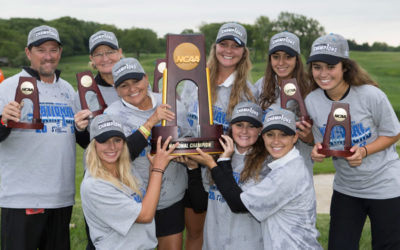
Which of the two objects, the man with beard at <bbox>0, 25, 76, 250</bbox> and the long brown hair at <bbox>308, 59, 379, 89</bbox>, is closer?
the long brown hair at <bbox>308, 59, 379, 89</bbox>

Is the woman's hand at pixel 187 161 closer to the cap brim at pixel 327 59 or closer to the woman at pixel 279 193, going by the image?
the woman at pixel 279 193

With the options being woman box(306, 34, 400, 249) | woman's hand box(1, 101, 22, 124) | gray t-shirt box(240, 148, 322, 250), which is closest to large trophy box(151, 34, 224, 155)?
gray t-shirt box(240, 148, 322, 250)

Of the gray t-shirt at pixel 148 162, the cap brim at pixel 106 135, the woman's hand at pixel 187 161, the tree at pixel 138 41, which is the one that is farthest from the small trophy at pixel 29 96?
the tree at pixel 138 41

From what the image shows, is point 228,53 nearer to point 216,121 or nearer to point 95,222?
point 216,121

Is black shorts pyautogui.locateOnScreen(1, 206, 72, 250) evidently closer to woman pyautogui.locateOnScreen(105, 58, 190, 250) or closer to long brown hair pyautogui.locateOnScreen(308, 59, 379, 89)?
woman pyautogui.locateOnScreen(105, 58, 190, 250)

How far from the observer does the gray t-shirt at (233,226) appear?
135 inches

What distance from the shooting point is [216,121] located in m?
3.91

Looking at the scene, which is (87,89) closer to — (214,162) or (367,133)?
(214,162)

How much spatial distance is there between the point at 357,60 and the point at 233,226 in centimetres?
5566

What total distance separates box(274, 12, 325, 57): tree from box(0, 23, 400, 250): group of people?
5288 cm

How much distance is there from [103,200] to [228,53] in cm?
174

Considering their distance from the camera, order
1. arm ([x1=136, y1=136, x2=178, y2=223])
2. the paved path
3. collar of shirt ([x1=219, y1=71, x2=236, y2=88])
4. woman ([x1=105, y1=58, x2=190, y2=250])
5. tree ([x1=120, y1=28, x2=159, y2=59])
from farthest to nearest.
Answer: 1. tree ([x1=120, y1=28, x2=159, y2=59])
2. the paved path
3. collar of shirt ([x1=219, y1=71, x2=236, y2=88])
4. woman ([x1=105, y1=58, x2=190, y2=250])
5. arm ([x1=136, y1=136, x2=178, y2=223])

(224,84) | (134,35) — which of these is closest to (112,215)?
(224,84)

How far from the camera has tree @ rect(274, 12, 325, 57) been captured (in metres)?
57.2
